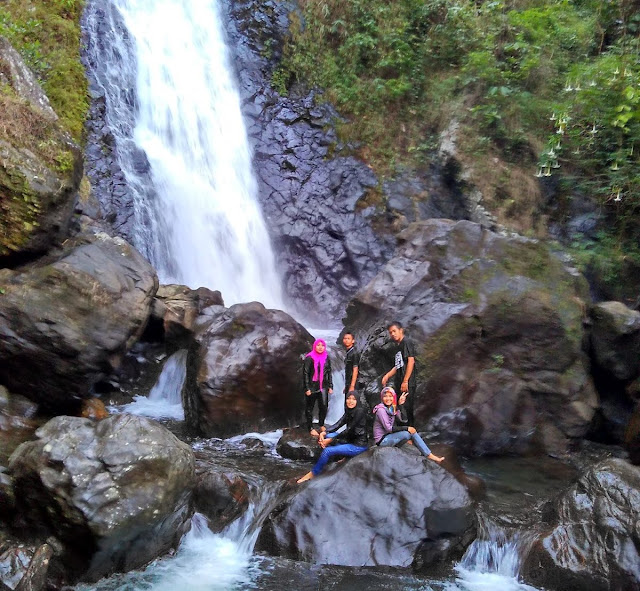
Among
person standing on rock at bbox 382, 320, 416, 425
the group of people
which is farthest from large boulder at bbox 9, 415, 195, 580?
person standing on rock at bbox 382, 320, 416, 425

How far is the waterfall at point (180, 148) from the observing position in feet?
40.1

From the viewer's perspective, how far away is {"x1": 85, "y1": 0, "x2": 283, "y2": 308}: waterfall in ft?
40.1

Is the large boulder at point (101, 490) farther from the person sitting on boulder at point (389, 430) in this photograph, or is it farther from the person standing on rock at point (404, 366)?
the person standing on rock at point (404, 366)

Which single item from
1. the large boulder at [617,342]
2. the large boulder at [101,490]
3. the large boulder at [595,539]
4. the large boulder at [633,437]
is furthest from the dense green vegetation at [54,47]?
the large boulder at [633,437]

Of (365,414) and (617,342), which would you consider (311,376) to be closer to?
(365,414)

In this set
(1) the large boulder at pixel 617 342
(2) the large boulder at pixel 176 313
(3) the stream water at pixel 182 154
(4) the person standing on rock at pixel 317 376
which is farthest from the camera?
(3) the stream water at pixel 182 154

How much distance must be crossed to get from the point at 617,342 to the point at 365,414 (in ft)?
14.7

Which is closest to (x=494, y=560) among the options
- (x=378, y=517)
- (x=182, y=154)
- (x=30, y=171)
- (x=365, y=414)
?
(x=378, y=517)

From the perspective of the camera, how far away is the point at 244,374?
8508 mm

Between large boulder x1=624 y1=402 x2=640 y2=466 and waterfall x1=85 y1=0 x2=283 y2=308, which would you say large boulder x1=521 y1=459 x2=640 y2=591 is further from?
waterfall x1=85 y1=0 x2=283 y2=308

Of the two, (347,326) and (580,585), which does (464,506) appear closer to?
(580,585)

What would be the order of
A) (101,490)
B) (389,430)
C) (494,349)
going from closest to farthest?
(101,490)
(389,430)
(494,349)

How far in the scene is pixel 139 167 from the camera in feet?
40.4

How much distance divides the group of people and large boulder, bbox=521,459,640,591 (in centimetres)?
138
